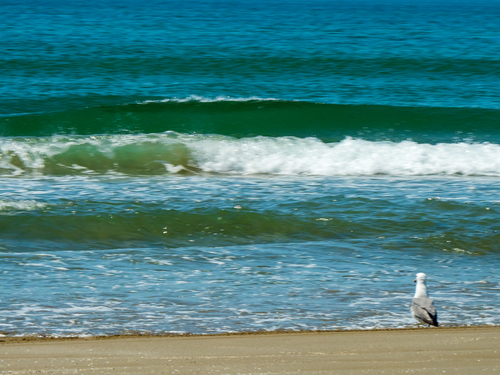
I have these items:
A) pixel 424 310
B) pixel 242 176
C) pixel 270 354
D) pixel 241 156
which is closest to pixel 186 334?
pixel 270 354

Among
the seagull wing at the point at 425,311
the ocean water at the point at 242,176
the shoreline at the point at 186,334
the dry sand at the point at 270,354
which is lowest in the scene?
the dry sand at the point at 270,354

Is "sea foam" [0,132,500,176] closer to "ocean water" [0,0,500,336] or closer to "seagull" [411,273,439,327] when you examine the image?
"ocean water" [0,0,500,336]

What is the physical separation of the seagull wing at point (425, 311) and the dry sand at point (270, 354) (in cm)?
7

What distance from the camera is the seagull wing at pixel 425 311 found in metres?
3.79

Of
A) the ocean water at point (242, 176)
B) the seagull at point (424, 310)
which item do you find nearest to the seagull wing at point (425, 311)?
the seagull at point (424, 310)

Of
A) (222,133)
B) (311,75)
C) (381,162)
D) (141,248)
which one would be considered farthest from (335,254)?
(311,75)

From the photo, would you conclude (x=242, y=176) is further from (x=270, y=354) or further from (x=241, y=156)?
(x=270, y=354)

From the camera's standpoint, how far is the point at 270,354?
342 centimetres

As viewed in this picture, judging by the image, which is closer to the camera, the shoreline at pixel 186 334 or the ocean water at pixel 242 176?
the shoreline at pixel 186 334

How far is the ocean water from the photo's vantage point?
436cm

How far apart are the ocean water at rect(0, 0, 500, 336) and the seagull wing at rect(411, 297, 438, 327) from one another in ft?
0.48

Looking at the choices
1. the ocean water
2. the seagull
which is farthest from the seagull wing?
the ocean water

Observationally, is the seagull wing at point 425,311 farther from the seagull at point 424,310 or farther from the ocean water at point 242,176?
the ocean water at point 242,176

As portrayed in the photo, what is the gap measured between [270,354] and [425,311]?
985mm
